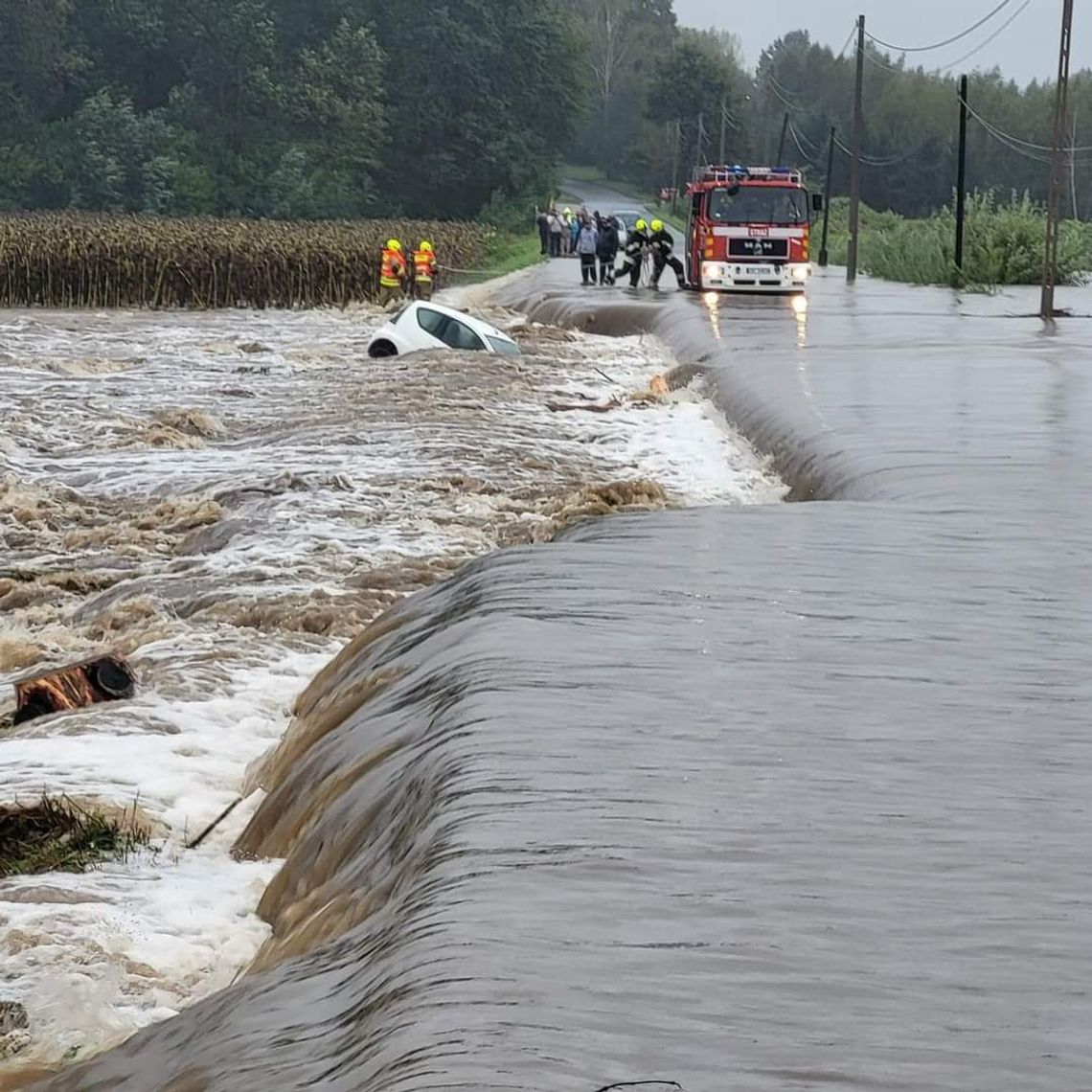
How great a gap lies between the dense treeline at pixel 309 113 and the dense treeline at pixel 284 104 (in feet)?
0.29

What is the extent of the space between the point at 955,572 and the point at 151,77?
8882 cm

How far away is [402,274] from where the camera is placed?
40188 mm

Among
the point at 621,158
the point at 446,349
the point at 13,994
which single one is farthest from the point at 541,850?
the point at 621,158

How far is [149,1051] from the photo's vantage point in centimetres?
555

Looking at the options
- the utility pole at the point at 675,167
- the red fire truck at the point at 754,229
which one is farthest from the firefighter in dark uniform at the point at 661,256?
the utility pole at the point at 675,167

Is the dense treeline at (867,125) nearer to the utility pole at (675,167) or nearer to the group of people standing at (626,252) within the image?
the utility pole at (675,167)

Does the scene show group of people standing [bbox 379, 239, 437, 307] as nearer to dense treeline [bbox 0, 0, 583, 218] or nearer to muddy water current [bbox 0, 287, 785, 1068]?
muddy water current [bbox 0, 287, 785, 1068]

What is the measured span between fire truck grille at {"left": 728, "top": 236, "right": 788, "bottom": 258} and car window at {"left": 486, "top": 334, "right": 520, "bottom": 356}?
10751 mm

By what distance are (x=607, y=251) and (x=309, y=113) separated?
1921 inches

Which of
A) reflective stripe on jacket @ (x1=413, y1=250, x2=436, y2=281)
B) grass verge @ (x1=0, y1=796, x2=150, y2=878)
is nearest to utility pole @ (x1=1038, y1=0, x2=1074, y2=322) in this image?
reflective stripe on jacket @ (x1=413, y1=250, x2=436, y2=281)

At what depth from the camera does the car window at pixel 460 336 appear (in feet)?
90.1

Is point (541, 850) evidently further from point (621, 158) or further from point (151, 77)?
point (621, 158)

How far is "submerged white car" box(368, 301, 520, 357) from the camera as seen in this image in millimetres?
27484

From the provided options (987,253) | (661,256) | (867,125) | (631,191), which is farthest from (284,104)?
(987,253)
